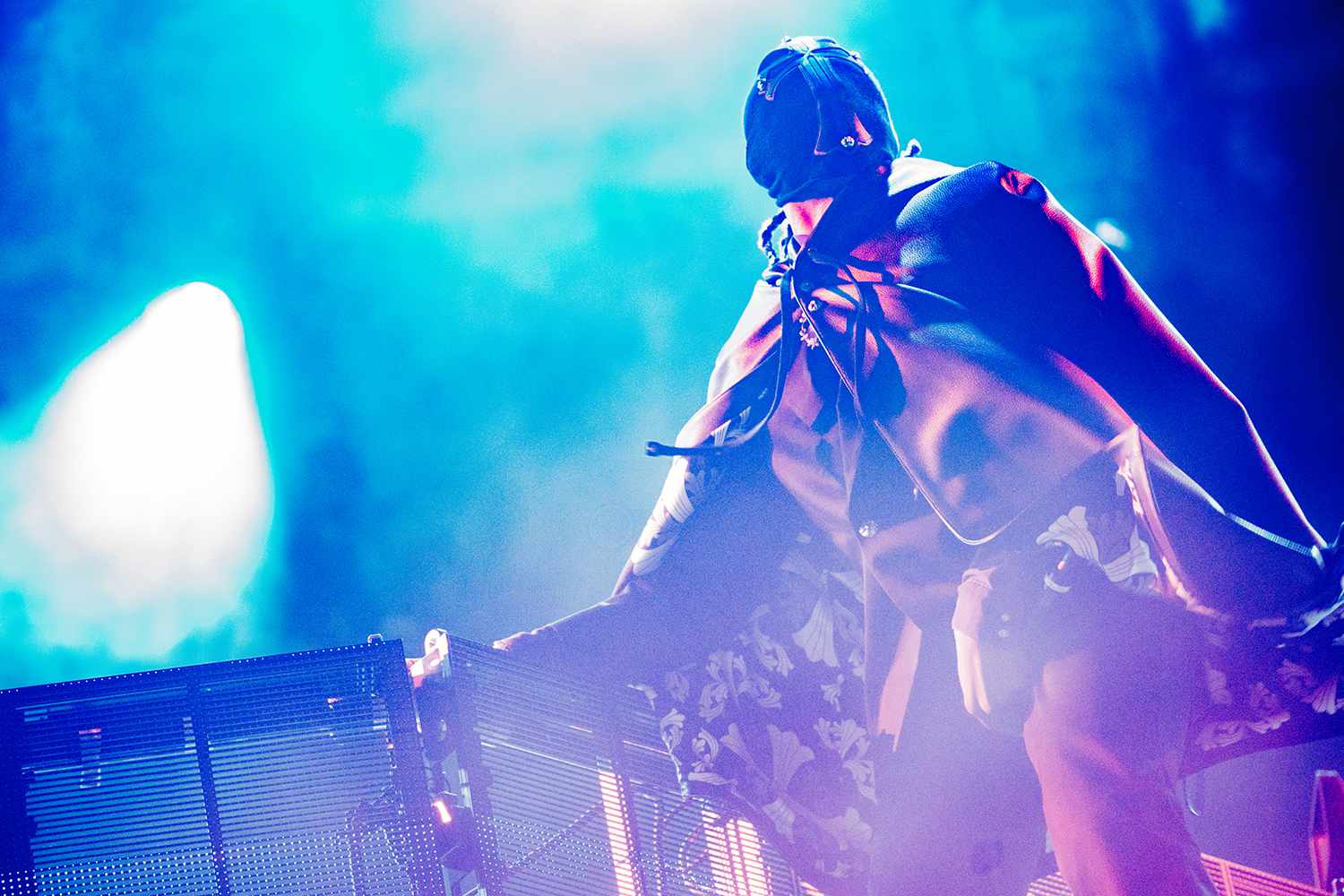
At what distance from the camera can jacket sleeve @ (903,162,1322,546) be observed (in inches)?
53.6

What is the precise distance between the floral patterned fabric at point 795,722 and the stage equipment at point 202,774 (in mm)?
437

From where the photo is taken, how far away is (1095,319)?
4.63ft

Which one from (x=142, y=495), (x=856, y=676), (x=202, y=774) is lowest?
(x=856, y=676)

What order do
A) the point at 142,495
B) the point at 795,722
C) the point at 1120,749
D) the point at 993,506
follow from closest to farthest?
1. the point at 1120,749
2. the point at 993,506
3. the point at 795,722
4. the point at 142,495

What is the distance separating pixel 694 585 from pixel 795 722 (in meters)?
0.25

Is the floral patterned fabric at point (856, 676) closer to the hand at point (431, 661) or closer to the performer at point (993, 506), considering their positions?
the performer at point (993, 506)

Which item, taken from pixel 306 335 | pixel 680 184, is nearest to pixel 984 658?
pixel 680 184

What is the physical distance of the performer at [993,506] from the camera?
1313 millimetres

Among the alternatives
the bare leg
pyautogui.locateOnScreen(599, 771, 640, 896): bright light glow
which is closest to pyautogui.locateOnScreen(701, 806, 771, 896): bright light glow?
pyautogui.locateOnScreen(599, 771, 640, 896): bright light glow

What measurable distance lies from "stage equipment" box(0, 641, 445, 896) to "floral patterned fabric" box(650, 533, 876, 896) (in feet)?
1.43

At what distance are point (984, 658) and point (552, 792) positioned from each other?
0.64 metres

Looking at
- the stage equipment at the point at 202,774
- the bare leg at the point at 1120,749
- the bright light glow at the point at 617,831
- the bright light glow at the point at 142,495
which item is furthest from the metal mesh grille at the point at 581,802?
the bright light glow at the point at 142,495

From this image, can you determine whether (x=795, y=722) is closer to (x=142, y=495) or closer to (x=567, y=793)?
(x=567, y=793)

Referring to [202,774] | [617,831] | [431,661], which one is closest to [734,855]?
[617,831]
